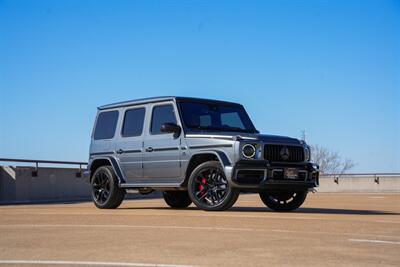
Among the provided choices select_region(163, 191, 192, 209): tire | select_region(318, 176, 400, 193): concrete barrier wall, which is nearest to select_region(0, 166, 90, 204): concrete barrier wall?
select_region(163, 191, 192, 209): tire

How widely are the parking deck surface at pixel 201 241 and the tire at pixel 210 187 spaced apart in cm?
113

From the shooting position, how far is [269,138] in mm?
12016

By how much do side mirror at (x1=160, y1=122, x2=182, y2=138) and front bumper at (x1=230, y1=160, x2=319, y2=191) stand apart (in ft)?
5.37

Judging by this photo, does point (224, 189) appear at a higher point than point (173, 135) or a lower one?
lower

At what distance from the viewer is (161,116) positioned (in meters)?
13.3

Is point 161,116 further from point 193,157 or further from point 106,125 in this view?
point 106,125

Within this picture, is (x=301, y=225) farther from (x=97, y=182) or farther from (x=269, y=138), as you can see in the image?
(x=97, y=182)

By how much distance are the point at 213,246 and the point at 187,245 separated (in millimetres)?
272

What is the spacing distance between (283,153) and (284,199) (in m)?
1.44

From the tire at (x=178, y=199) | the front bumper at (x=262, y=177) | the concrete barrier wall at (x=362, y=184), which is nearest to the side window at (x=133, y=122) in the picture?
the tire at (x=178, y=199)

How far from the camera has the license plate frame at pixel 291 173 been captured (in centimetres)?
1202

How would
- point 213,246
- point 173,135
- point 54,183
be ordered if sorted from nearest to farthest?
point 213,246, point 173,135, point 54,183

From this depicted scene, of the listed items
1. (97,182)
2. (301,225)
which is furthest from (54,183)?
(301,225)

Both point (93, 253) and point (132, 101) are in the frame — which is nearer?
point (93, 253)
